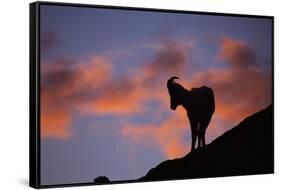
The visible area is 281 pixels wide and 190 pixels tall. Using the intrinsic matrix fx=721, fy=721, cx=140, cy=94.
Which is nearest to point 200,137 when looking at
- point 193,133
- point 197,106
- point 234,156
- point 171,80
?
point 193,133

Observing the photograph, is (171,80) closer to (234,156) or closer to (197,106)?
(197,106)

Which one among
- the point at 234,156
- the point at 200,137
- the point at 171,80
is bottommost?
the point at 234,156

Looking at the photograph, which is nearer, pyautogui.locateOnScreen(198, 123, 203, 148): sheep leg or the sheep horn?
the sheep horn

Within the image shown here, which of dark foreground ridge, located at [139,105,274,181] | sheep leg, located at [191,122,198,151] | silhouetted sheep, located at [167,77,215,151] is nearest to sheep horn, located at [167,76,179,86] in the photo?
silhouetted sheep, located at [167,77,215,151]

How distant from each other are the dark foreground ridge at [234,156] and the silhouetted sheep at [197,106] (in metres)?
0.18

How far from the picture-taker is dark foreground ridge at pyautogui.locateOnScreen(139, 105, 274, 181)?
720 centimetres

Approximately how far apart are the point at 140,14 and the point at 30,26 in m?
1.09

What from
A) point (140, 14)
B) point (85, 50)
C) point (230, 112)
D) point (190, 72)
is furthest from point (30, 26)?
point (230, 112)

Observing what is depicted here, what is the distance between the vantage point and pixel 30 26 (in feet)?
21.5

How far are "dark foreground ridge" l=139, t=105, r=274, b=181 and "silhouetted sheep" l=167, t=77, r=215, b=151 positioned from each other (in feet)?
0.58

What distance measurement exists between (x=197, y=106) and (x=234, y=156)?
68 centimetres

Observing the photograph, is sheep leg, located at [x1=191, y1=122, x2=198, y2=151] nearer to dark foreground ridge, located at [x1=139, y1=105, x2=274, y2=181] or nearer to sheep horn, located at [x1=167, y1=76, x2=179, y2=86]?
dark foreground ridge, located at [x1=139, y1=105, x2=274, y2=181]

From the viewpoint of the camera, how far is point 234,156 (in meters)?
7.50

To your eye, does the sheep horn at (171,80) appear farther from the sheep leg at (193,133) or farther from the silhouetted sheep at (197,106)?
the sheep leg at (193,133)
